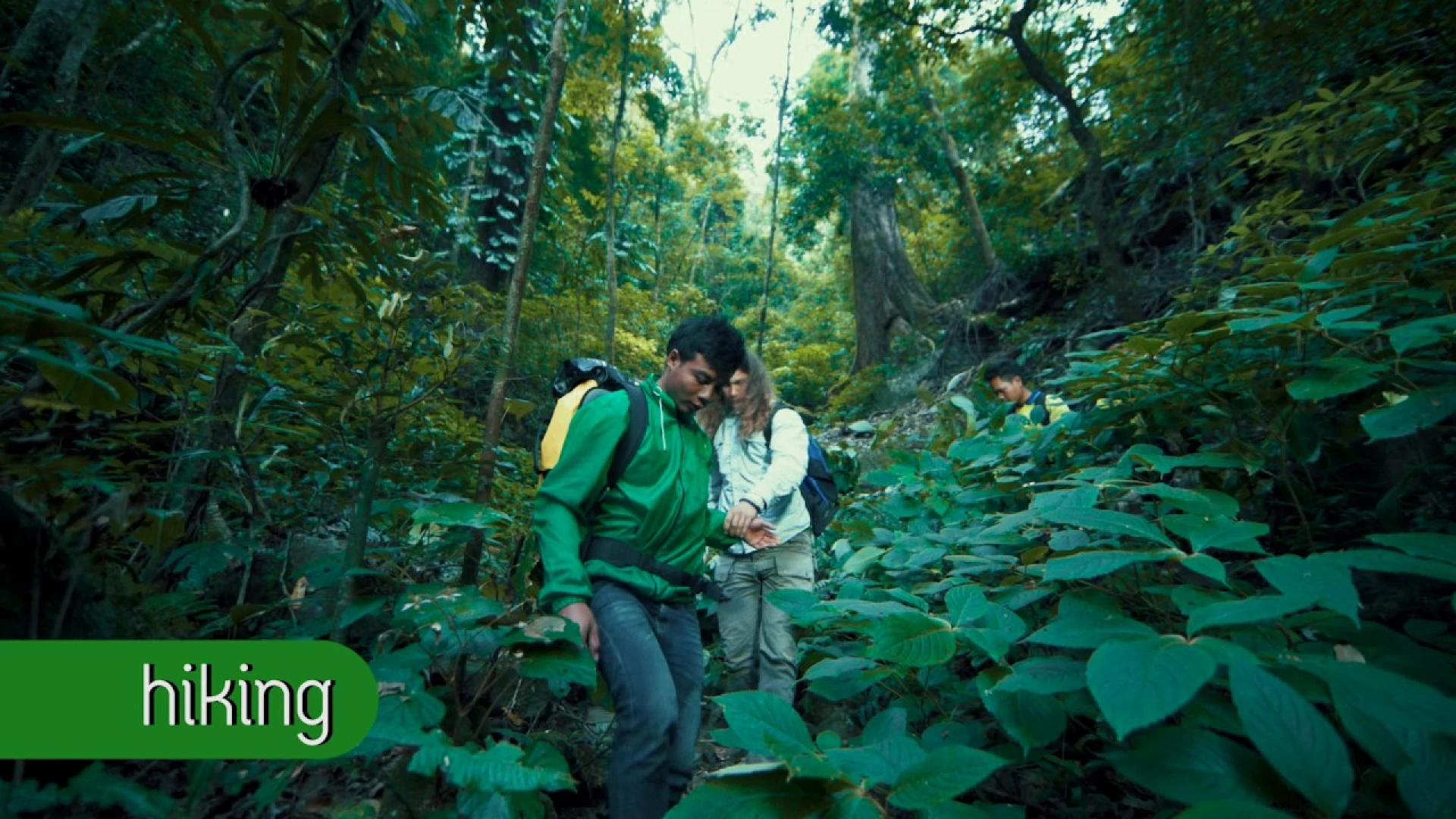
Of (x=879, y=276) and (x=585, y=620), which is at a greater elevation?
(x=879, y=276)

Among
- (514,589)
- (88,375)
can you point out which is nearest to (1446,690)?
(88,375)

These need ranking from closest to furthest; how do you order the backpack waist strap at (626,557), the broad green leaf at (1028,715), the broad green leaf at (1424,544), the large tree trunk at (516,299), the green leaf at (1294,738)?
the green leaf at (1294,738)
the broad green leaf at (1424,544)
the broad green leaf at (1028,715)
the backpack waist strap at (626,557)
the large tree trunk at (516,299)

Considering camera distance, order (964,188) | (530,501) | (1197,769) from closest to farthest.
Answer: (1197,769)
(530,501)
(964,188)

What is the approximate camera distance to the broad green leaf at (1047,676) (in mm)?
1130

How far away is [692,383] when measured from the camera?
218 centimetres

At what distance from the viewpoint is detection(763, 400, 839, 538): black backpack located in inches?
124

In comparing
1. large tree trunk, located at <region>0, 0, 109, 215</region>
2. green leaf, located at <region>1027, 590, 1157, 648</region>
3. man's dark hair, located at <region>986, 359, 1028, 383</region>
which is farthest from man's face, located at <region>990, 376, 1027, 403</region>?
large tree trunk, located at <region>0, 0, 109, 215</region>

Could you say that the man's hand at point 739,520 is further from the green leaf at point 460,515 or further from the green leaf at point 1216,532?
the green leaf at point 1216,532

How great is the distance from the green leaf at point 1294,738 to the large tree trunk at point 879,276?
12.0 metres

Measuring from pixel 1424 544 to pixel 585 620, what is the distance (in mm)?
1649

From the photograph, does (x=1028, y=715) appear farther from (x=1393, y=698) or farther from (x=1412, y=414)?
(x=1412, y=414)

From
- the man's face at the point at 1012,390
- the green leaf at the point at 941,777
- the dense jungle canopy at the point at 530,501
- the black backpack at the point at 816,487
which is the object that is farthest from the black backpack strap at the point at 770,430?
the man's face at the point at 1012,390

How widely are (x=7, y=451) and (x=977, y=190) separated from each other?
39.0 feet

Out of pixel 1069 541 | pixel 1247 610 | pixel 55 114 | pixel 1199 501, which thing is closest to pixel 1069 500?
pixel 1069 541
